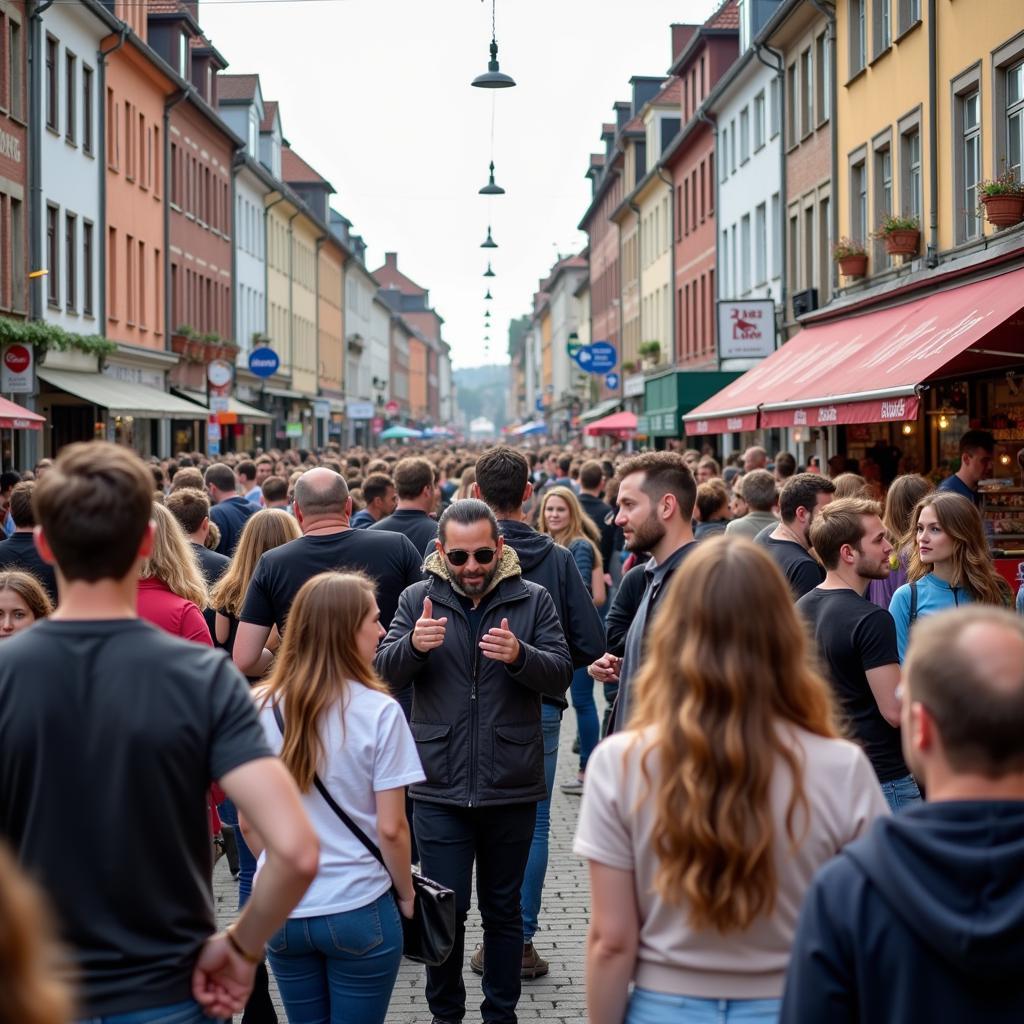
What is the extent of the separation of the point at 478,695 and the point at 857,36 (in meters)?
21.7

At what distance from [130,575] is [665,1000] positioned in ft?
4.41

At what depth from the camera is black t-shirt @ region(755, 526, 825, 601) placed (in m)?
7.73

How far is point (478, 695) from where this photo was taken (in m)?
5.91

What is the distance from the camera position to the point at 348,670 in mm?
4641

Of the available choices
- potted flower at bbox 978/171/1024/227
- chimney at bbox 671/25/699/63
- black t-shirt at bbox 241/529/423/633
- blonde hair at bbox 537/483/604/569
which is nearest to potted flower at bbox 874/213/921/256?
potted flower at bbox 978/171/1024/227

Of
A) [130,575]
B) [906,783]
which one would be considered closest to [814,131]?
[906,783]

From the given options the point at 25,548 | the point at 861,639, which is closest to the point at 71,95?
the point at 25,548

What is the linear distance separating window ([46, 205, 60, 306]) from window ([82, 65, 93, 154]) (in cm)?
262

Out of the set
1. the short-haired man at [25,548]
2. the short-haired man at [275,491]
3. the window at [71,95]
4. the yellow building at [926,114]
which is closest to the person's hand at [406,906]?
the short-haired man at [25,548]

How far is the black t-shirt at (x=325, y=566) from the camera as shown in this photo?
7137 mm

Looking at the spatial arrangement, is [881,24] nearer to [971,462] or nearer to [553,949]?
[971,462]

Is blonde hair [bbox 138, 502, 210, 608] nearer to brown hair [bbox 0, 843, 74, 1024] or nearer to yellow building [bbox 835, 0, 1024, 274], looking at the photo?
brown hair [bbox 0, 843, 74, 1024]

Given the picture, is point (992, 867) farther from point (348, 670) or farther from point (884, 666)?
point (884, 666)

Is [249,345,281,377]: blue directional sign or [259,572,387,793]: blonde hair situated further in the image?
[249,345,281,377]: blue directional sign
